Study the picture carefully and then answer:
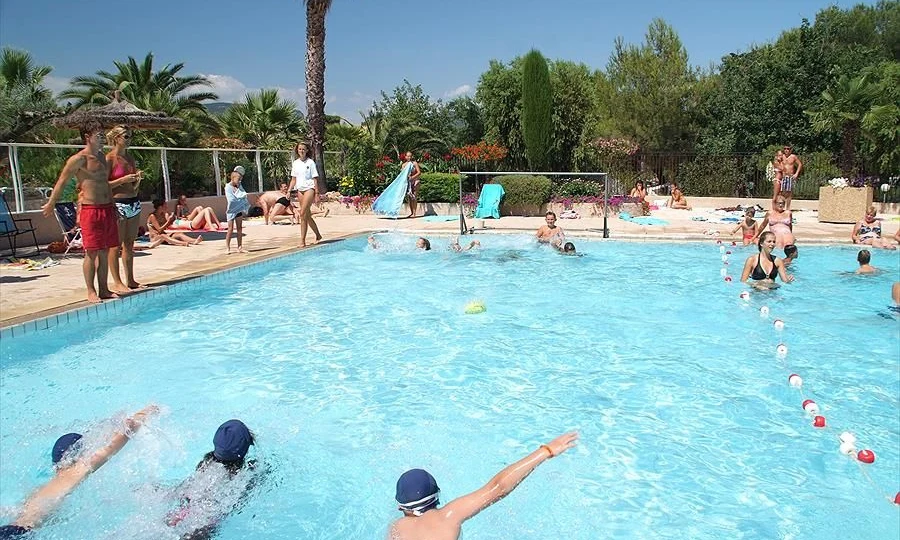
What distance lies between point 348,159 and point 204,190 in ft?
15.2

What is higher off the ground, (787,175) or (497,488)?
(787,175)

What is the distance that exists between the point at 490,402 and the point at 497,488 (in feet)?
9.00

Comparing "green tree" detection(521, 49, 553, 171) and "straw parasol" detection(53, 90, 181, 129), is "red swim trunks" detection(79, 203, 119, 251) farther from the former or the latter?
"green tree" detection(521, 49, 553, 171)

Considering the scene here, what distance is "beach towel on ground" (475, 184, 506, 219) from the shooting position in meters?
17.0

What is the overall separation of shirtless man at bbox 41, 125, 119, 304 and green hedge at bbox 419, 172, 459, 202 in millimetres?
11401

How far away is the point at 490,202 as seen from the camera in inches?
671

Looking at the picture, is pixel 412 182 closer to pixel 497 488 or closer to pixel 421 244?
pixel 421 244

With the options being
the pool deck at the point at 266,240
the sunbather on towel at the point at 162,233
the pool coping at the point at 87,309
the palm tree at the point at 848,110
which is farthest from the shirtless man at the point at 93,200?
the palm tree at the point at 848,110

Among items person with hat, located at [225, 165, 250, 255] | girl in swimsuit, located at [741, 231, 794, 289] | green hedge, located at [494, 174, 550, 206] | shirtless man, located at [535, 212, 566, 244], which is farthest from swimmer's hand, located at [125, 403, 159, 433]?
green hedge, located at [494, 174, 550, 206]

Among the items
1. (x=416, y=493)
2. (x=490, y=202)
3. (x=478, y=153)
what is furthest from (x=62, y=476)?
(x=478, y=153)

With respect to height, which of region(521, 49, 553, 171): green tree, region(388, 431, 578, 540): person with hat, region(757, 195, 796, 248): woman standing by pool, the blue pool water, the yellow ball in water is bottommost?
the blue pool water

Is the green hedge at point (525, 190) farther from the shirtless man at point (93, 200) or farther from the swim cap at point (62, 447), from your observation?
the swim cap at point (62, 447)

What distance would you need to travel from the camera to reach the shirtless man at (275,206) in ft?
54.7

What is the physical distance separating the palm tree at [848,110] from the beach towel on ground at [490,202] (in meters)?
10.8
